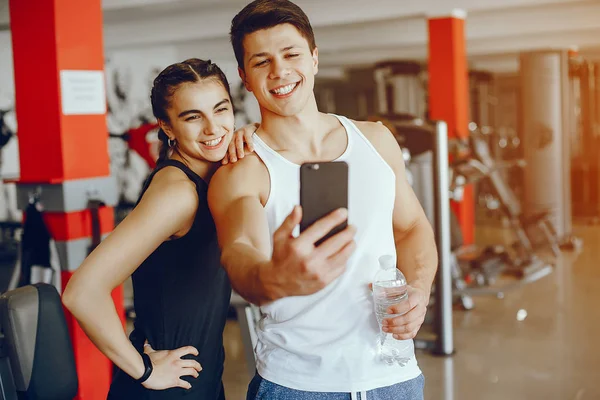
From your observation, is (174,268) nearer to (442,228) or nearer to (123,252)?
(123,252)

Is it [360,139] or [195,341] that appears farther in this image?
[195,341]

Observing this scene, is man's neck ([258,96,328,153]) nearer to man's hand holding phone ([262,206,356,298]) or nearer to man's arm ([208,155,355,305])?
man's arm ([208,155,355,305])

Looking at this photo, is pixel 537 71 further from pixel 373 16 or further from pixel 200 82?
pixel 200 82

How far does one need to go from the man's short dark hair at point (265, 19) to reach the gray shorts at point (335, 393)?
650 millimetres

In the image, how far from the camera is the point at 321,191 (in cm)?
100

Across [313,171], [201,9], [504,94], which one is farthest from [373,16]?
[504,94]

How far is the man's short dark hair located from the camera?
4.10 ft

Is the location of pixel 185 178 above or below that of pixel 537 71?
below

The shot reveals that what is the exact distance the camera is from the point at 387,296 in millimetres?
1255

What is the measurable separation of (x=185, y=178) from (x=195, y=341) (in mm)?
379

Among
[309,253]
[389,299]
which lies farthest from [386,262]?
[309,253]

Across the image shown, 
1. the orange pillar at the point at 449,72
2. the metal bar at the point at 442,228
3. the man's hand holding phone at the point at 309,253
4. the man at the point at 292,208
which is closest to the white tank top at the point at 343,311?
the man at the point at 292,208

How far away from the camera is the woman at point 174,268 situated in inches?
54.0

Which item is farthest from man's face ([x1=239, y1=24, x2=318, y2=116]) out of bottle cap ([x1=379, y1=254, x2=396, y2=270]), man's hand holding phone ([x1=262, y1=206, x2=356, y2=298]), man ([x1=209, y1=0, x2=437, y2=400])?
man's hand holding phone ([x1=262, y1=206, x2=356, y2=298])
